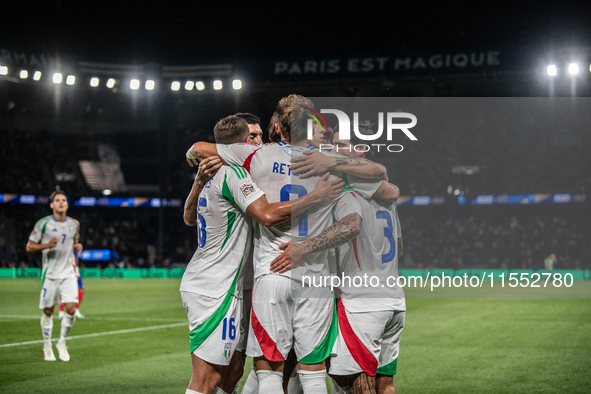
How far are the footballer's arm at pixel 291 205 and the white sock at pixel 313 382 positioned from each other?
0.94 meters

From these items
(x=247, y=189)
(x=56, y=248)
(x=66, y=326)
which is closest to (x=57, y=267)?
(x=56, y=248)

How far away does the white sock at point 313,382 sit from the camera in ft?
12.1

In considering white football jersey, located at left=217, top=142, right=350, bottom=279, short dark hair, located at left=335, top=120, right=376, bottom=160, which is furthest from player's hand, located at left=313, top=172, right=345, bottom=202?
short dark hair, located at left=335, top=120, right=376, bottom=160

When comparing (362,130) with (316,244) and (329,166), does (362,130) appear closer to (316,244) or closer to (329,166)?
(329,166)

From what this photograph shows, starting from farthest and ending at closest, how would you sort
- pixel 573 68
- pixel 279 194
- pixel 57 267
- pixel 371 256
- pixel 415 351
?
1. pixel 573 68
2. pixel 415 351
3. pixel 57 267
4. pixel 371 256
5. pixel 279 194

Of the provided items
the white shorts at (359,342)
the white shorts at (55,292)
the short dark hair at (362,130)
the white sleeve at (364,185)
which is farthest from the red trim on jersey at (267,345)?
the white shorts at (55,292)

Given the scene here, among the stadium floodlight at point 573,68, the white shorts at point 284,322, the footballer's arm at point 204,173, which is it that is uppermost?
the stadium floodlight at point 573,68

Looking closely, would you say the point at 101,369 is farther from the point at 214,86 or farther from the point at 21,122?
the point at 21,122

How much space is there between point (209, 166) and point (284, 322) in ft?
3.67

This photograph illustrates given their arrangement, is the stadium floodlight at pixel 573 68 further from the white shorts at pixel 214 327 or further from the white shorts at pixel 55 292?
the white shorts at pixel 214 327

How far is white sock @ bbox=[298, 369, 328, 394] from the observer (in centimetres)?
369

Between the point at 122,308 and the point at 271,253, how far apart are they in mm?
13727

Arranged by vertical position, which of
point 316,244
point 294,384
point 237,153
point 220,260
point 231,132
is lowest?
point 294,384

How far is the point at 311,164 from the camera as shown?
3.87 m
